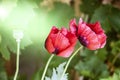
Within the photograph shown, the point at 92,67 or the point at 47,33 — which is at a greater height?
the point at 47,33

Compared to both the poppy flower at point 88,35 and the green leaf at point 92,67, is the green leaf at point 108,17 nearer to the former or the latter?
the green leaf at point 92,67

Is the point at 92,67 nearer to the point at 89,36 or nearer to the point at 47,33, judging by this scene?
the point at 47,33

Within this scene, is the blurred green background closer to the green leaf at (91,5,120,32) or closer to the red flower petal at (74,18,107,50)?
the green leaf at (91,5,120,32)

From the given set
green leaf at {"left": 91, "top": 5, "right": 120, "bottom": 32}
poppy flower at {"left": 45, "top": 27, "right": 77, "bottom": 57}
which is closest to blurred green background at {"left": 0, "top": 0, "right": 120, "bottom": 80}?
green leaf at {"left": 91, "top": 5, "right": 120, "bottom": 32}

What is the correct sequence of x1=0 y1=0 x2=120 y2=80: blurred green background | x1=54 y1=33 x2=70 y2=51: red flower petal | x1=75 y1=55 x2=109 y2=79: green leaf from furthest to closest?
x1=75 y1=55 x2=109 y2=79: green leaf < x1=0 y1=0 x2=120 y2=80: blurred green background < x1=54 y1=33 x2=70 y2=51: red flower petal

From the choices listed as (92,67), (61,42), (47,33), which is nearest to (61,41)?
(61,42)

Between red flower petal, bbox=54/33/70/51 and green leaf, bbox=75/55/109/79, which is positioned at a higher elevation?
red flower petal, bbox=54/33/70/51
